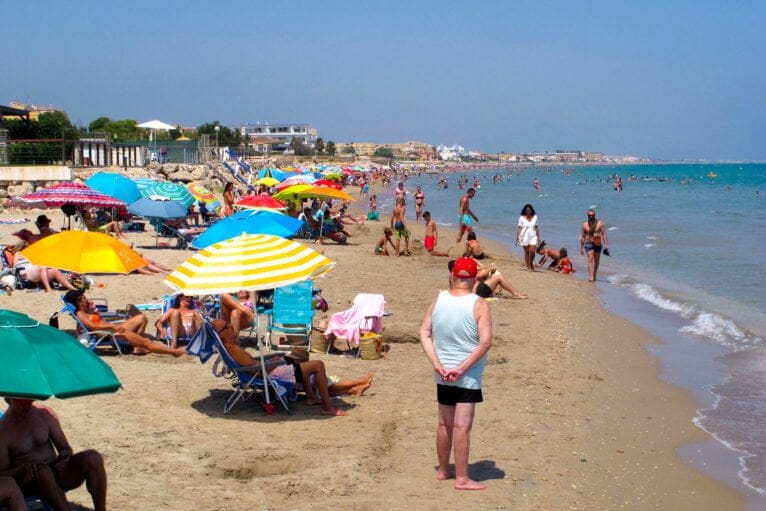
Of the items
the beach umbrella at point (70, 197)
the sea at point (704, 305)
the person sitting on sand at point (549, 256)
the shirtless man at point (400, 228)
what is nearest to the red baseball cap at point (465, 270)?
the sea at point (704, 305)

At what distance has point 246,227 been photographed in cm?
1126

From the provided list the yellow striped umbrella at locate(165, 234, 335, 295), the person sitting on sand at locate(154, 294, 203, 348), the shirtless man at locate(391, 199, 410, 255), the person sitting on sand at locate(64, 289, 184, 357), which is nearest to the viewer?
the yellow striped umbrella at locate(165, 234, 335, 295)

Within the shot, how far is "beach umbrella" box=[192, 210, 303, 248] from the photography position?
35.7 ft

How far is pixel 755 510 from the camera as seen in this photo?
5.50 meters

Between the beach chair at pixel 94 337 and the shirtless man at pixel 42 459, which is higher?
the shirtless man at pixel 42 459

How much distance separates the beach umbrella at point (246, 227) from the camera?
10891mm

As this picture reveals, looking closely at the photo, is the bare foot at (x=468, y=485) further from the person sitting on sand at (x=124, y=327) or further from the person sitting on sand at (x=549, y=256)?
the person sitting on sand at (x=549, y=256)

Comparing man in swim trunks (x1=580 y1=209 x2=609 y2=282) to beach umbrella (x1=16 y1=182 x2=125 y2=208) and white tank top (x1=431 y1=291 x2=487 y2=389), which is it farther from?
white tank top (x1=431 y1=291 x2=487 y2=389)

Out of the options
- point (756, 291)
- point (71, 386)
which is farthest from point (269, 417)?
point (756, 291)

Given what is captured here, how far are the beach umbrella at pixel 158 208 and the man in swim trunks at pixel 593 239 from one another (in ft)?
25.0

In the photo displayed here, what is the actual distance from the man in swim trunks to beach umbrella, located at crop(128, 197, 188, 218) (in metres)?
7.63

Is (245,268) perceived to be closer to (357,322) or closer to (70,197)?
(357,322)

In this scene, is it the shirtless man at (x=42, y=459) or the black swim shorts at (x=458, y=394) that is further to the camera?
the black swim shorts at (x=458, y=394)

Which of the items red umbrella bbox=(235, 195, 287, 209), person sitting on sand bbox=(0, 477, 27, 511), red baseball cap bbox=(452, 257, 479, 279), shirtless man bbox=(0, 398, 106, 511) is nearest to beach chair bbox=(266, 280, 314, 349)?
red baseball cap bbox=(452, 257, 479, 279)
